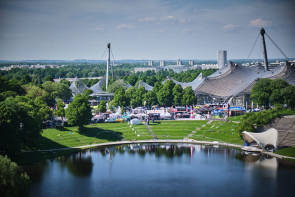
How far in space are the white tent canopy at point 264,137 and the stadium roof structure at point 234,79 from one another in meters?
55.0

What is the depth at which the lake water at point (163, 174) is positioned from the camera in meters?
56.8

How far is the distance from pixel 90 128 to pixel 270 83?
52082 millimetres

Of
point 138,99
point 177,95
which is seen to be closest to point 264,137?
point 177,95

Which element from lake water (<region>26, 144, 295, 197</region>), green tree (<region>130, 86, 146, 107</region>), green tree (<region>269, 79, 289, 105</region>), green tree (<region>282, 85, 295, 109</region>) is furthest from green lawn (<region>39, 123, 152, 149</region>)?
green tree (<region>282, 85, 295, 109</region>)

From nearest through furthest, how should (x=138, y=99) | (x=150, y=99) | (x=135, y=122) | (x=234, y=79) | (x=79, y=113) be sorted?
(x=79, y=113) → (x=135, y=122) → (x=150, y=99) → (x=138, y=99) → (x=234, y=79)

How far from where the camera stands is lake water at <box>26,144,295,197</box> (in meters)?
56.8

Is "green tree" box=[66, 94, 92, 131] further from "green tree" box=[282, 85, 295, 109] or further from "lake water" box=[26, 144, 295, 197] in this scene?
"green tree" box=[282, 85, 295, 109]

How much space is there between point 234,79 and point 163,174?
319ft

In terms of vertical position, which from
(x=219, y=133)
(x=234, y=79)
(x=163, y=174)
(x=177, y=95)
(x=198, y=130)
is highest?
(x=234, y=79)

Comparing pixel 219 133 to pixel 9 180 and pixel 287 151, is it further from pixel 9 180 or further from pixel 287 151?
pixel 9 180

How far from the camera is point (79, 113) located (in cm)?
9744

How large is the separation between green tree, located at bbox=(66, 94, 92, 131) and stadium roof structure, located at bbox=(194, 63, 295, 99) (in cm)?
6112

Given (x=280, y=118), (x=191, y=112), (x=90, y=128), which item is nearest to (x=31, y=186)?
(x=90, y=128)

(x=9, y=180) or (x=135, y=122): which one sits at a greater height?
(x=135, y=122)
